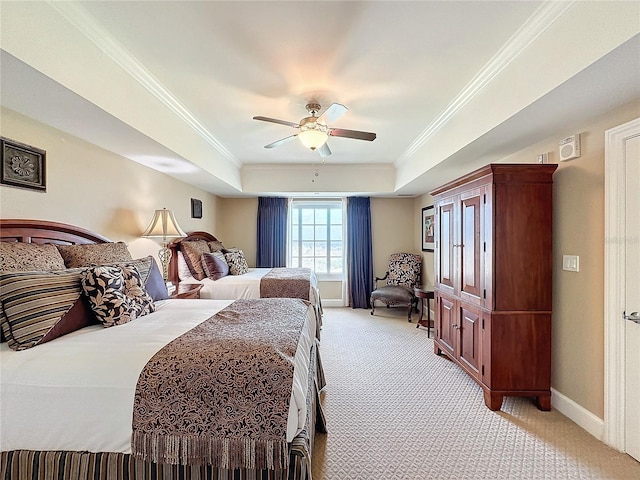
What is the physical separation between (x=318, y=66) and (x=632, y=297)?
253cm

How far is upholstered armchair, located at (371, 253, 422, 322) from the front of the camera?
5410mm

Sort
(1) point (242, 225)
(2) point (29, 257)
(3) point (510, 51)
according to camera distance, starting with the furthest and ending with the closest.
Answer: (1) point (242, 225) < (3) point (510, 51) < (2) point (29, 257)

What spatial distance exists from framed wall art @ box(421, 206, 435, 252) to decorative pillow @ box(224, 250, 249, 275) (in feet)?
10.3

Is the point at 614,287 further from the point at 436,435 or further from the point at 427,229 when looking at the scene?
the point at 427,229

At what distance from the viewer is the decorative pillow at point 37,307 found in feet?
5.07

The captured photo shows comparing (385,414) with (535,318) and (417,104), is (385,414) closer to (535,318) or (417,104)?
(535,318)

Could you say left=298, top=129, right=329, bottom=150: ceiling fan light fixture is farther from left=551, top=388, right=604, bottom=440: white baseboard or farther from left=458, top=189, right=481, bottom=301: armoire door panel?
left=551, top=388, right=604, bottom=440: white baseboard

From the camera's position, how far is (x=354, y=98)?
2.84 metres

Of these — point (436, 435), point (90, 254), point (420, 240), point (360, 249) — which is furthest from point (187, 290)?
point (420, 240)

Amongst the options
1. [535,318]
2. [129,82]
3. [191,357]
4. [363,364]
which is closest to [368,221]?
[363,364]

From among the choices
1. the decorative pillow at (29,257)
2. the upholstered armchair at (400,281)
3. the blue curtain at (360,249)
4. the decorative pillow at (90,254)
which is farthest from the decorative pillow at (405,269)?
the decorative pillow at (29,257)

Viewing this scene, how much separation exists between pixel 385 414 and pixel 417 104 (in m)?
2.65

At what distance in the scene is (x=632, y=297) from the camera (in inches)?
77.8

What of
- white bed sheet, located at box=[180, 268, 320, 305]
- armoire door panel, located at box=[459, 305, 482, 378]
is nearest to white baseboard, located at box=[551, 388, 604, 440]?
armoire door panel, located at box=[459, 305, 482, 378]
